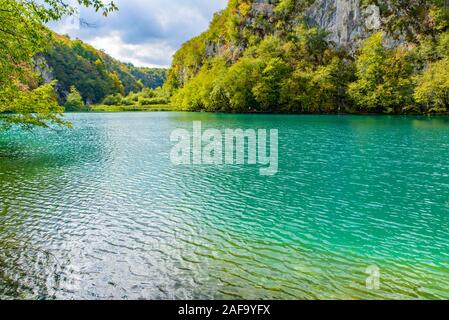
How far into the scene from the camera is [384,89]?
9106 centimetres

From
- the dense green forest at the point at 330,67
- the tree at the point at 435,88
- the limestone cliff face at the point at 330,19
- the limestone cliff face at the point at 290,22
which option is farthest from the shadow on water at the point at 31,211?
the limestone cliff face at the point at 290,22

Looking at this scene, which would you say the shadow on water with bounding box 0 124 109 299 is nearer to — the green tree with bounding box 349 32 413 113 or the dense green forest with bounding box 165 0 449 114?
the dense green forest with bounding box 165 0 449 114

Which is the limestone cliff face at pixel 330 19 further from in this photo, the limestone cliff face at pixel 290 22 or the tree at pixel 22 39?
the tree at pixel 22 39

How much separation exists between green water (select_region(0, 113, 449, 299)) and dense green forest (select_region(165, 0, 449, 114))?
70449 millimetres

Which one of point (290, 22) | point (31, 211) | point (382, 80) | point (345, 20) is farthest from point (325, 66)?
point (31, 211)

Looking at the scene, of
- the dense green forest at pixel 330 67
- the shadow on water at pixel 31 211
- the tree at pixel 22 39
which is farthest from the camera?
the dense green forest at pixel 330 67

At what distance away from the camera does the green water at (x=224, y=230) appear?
10461mm

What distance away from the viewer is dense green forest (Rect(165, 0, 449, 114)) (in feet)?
298

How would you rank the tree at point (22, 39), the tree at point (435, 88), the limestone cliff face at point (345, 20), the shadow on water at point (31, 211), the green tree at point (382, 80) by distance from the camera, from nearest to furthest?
the shadow on water at point (31, 211), the tree at point (22, 39), the tree at point (435, 88), the green tree at point (382, 80), the limestone cliff face at point (345, 20)

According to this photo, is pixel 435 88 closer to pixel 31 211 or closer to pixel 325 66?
pixel 325 66

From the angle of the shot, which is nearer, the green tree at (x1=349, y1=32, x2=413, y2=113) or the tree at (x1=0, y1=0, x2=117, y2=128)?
the tree at (x1=0, y1=0, x2=117, y2=128)

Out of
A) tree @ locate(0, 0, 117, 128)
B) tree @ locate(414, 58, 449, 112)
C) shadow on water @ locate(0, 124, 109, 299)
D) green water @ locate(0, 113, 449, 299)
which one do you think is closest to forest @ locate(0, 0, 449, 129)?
tree @ locate(414, 58, 449, 112)

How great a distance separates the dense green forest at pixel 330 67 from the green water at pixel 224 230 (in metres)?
70.4

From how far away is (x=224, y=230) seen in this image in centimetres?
1494
